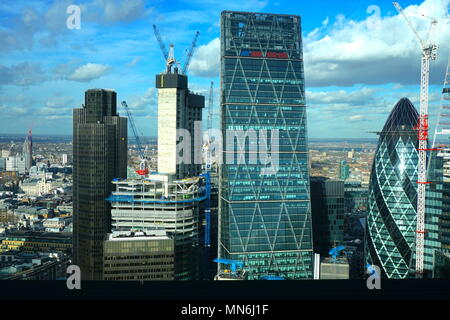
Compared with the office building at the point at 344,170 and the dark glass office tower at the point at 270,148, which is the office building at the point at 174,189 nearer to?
the dark glass office tower at the point at 270,148

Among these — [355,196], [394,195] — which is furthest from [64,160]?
[394,195]

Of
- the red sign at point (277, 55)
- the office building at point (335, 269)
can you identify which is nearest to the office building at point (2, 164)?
the red sign at point (277, 55)

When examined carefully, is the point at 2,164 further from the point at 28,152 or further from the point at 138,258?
the point at 138,258
